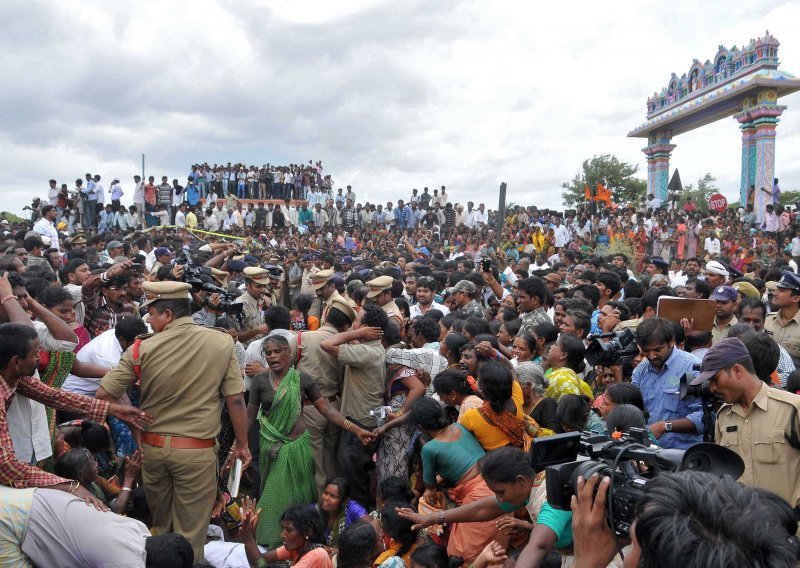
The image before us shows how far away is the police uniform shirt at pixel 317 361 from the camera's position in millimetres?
5191

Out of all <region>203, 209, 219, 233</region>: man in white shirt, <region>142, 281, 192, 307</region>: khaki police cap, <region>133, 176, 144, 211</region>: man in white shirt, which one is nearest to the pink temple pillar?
<region>203, 209, 219, 233</region>: man in white shirt

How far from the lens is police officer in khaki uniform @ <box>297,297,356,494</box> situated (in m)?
5.18

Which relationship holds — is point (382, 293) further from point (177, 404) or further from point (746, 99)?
point (746, 99)

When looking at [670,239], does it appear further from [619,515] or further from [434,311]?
[619,515]

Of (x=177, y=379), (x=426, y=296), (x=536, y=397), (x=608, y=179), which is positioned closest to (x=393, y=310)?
(x=426, y=296)

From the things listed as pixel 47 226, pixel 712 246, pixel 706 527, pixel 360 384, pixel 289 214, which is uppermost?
pixel 289 214

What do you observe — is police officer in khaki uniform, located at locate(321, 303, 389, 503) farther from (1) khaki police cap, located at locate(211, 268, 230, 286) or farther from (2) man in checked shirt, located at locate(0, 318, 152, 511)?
(1) khaki police cap, located at locate(211, 268, 230, 286)

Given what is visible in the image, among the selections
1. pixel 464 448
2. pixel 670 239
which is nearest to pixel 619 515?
pixel 464 448

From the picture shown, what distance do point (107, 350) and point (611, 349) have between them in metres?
3.66

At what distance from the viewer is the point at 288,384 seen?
190 inches

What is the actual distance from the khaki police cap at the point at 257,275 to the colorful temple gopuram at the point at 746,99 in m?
18.6

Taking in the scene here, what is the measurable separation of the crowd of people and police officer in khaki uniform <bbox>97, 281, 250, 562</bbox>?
13 mm

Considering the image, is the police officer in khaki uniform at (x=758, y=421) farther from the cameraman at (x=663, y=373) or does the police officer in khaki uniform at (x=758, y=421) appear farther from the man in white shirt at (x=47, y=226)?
the man in white shirt at (x=47, y=226)

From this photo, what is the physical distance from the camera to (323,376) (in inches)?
205
